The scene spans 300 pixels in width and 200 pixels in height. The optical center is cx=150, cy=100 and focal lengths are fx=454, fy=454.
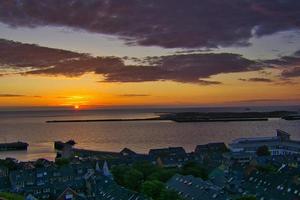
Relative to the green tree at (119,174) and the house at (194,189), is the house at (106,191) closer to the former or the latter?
the green tree at (119,174)

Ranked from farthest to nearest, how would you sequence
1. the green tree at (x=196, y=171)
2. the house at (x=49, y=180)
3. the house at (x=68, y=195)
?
the green tree at (x=196, y=171) < the house at (x=49, y=180) < the house at (x=68, y=195)

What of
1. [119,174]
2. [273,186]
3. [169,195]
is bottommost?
[119,174]

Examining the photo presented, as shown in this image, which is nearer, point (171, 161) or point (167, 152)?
point (171, 161)

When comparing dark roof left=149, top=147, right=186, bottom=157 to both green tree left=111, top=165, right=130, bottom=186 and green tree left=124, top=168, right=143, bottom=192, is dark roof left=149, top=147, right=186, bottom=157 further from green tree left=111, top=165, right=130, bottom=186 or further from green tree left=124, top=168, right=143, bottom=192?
green tree left=124, top=168, right=143, bottom=192

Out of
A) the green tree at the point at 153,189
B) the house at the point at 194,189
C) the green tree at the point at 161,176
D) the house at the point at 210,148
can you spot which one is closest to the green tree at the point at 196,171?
the green tree at the point at 161,176

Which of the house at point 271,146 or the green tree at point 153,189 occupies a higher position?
the green tree at point 153,189

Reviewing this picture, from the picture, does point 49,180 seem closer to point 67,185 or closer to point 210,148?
point 67,185

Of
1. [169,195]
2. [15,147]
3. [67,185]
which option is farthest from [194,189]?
[15,147]
